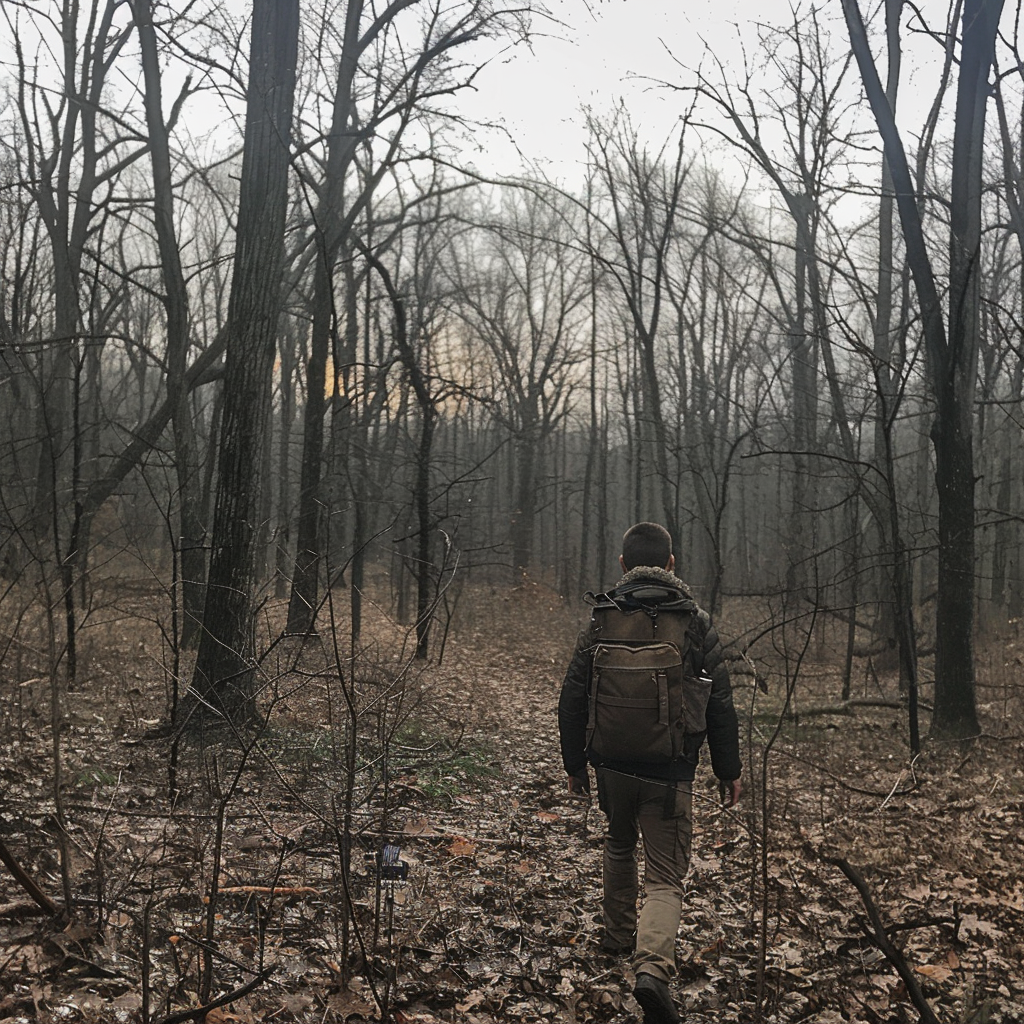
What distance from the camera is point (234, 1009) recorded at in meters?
3.05

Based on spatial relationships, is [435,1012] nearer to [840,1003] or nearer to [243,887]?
[243,887]

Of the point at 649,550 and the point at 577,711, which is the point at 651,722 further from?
the point at 649,550

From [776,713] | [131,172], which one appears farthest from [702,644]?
[131,172]

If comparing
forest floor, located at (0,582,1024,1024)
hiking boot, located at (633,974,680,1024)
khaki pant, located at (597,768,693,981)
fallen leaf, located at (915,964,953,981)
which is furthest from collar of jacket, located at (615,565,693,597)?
fallen leaf, located at (915,964,953,981)

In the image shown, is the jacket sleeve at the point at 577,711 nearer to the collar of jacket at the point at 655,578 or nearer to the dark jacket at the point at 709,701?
the dark jacket at the point at 709,701

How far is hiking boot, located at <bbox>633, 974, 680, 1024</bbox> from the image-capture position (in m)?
3.19

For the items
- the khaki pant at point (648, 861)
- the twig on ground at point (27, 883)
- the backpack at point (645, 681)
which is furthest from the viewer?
the backpack at point (645, 681)

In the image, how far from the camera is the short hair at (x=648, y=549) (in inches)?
157

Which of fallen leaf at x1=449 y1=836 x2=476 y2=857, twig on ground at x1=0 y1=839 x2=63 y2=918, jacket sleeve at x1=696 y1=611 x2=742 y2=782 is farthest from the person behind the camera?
fallen leaf at x1=449 y1=836 x2=476 y2=857

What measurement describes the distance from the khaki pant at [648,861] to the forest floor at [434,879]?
0.19 metres

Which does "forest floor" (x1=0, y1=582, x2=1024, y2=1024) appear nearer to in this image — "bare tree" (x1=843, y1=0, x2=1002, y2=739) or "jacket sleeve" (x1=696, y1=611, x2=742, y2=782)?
"jacket sleeve" (x1=696, y1=611, x2=742, y2=782)

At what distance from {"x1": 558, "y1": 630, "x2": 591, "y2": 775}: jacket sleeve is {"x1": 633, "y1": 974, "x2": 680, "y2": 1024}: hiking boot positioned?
36.7 inches

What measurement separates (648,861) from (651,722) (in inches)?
24.6

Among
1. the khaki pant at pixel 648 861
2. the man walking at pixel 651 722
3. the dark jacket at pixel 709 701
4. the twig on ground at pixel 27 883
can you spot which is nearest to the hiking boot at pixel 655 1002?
the khaki pant at pixel 648 861
